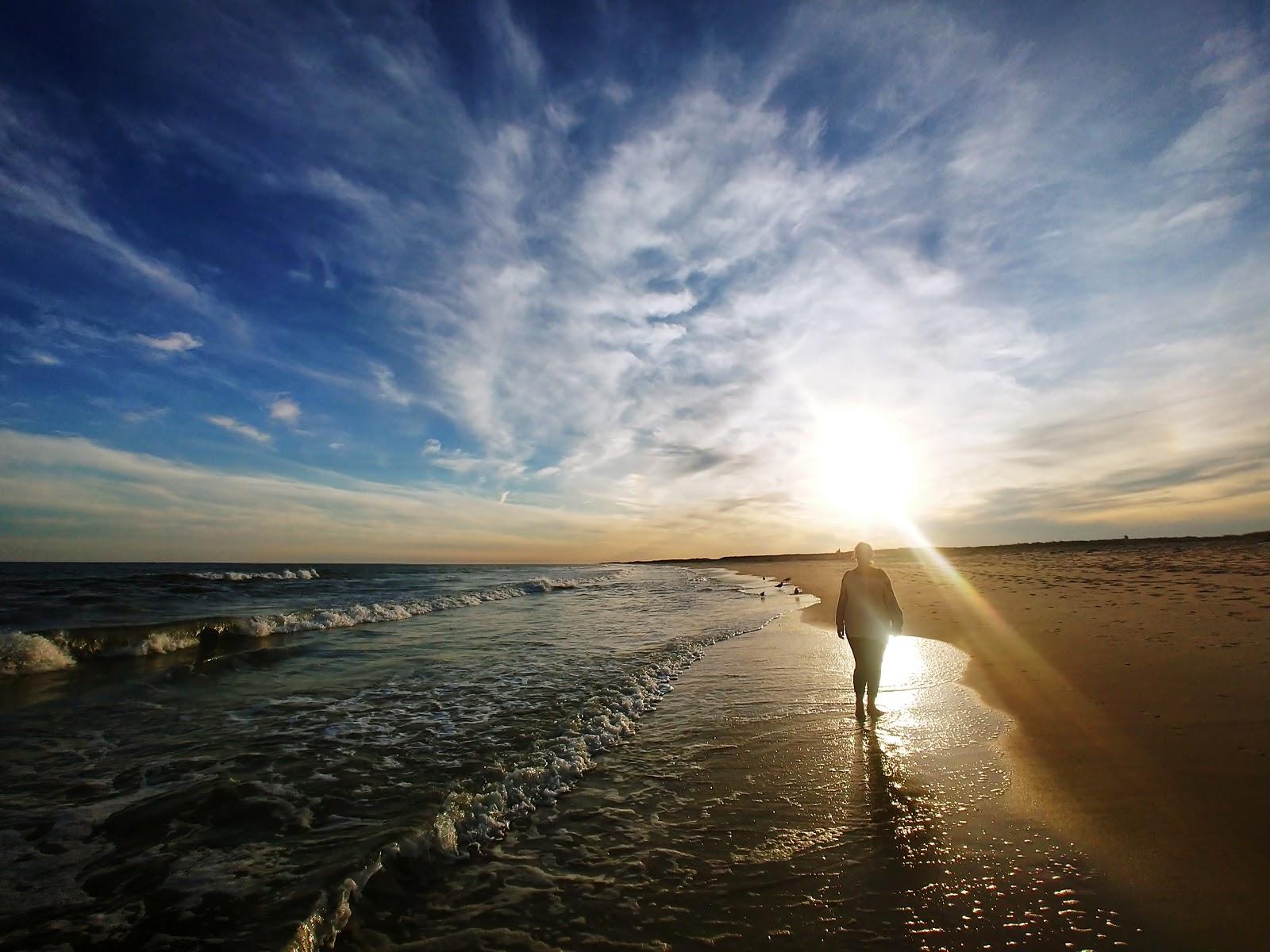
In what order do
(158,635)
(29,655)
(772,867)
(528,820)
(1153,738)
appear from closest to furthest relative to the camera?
(772,867), (528,820), (1153,738), (29,655), (158,635)

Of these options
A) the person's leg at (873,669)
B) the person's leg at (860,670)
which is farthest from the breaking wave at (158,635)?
the person's leg at (873,669)

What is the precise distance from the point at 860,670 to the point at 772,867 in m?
4.64

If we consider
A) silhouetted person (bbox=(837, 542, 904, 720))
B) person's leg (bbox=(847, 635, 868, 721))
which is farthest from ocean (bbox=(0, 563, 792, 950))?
silhouetted person (bbox=(837, 542, 904, 720))

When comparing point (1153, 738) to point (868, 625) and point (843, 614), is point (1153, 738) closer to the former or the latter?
point (868, 625)

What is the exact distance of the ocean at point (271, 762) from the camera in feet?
13.7

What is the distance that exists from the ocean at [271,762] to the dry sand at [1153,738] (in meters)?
4.87

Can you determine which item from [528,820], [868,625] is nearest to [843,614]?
[868,625]

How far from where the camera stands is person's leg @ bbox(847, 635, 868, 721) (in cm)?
821

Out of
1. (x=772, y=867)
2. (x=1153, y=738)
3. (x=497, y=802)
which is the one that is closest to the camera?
(x=772, y=867)

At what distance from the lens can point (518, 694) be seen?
9.94 meters

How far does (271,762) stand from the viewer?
22.9 ft

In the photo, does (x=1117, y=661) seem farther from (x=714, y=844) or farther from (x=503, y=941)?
(x=503, y=941)

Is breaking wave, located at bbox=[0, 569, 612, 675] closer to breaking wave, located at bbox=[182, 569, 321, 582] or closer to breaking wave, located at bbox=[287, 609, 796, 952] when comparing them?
breaking wave, located at bbox=[287, 609, 796, 952]

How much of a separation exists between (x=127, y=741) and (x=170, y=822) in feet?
11.9
